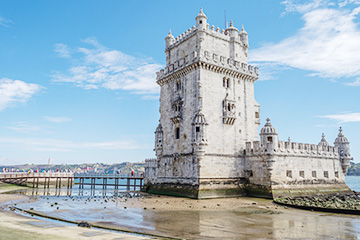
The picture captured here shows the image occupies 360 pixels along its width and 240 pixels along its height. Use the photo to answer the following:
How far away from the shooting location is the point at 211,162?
1356 inches

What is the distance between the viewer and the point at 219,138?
35.7 m

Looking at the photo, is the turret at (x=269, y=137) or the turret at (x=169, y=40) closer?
the turret at (x=269, y=137)

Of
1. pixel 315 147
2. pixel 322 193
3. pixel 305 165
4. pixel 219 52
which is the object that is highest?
pixel 219 52

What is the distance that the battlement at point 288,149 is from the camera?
34.4 m

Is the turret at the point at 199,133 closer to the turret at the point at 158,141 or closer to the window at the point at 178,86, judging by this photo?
the window at the point at 178,86

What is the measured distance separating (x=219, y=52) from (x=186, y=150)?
46.1 ft

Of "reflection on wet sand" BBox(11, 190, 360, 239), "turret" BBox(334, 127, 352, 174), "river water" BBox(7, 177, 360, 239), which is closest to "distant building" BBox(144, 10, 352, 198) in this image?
"turret" BBox(334, 127, 352, 174)

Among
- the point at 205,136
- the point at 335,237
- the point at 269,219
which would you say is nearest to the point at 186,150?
the point at 205,136

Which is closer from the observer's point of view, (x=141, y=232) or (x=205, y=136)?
(x=141, y=232)

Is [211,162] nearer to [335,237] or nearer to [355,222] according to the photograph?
[355,222]

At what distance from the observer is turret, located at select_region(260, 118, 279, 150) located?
3419 centimetres

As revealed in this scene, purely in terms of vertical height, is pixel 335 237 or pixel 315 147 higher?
pixel 315 147

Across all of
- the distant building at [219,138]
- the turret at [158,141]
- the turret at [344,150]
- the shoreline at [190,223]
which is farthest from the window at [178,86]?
the turret at [344,150]

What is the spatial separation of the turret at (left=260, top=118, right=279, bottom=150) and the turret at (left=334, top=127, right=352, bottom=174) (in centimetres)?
1664
